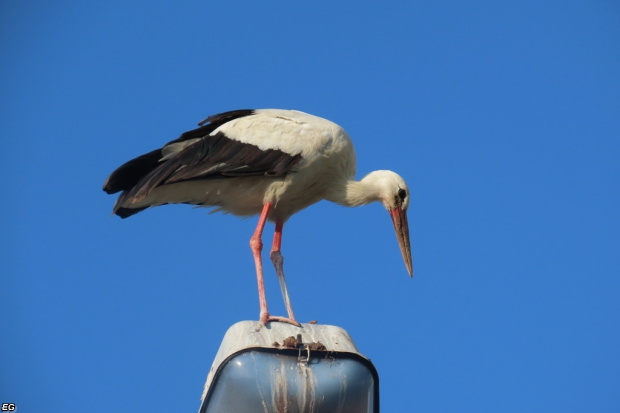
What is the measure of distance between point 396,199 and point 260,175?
1.33 metres

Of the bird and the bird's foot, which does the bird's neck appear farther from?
the bird's foot

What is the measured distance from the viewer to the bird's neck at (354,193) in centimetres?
809

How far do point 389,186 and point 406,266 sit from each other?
2.48 feet

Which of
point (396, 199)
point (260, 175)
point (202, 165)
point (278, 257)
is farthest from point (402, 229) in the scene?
point (202, 165)

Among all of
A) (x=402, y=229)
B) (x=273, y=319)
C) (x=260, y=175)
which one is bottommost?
(x=273, y=319)

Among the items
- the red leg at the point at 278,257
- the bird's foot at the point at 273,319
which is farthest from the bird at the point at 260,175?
the bird's foot at the point at 273,319

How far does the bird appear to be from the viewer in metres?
7.59

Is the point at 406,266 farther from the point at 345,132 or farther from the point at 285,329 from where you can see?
the point at 285,329

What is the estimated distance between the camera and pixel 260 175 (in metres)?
7.74

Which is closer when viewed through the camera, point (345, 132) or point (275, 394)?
point (275, 394)

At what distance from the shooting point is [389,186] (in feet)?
26.7

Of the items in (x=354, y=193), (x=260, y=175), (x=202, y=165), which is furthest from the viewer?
(x=354, y=193)

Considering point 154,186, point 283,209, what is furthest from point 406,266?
point 154,186

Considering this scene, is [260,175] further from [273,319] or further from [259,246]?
[273,319]
